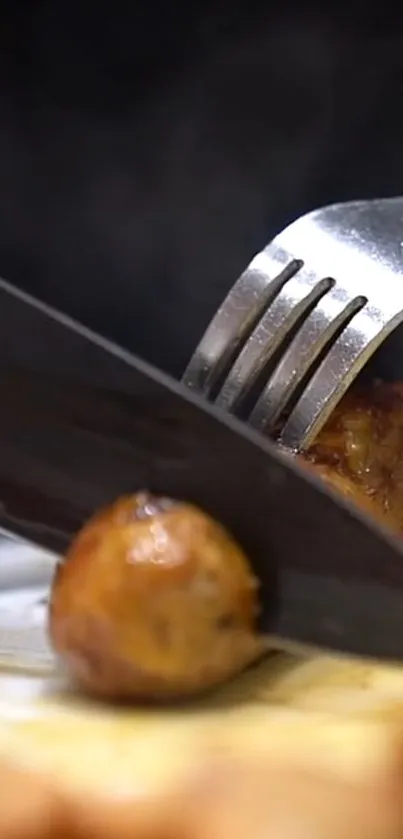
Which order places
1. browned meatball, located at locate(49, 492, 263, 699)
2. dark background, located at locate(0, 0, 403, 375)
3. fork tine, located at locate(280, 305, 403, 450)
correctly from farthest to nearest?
dark background, located at locate(0, 0, 403, 375) → fork tine, located at locate(280, 305, 403, 450) → browned meatball, located at locate(49, 492, 263, 699)

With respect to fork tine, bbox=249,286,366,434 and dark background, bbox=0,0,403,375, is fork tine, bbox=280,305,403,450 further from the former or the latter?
dark background, bbox=0,0,403,375

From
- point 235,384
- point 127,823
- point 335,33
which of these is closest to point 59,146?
point 335,33

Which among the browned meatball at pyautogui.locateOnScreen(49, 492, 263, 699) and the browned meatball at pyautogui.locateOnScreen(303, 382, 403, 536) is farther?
the browned meatball at pyautogui.locateOnScreen(303, 382, 403, 536)

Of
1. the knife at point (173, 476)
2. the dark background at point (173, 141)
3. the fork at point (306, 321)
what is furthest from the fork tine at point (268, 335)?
the dark background at point (173, 141)

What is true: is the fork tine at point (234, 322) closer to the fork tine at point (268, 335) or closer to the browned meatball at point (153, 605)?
the fork tine at point (268, 335)

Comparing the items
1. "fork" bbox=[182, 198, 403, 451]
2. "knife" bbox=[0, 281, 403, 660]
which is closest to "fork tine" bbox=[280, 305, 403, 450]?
"fork" bbox=[182, 198, 403, 451]

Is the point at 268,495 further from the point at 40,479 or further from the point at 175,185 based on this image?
the point at 175,185

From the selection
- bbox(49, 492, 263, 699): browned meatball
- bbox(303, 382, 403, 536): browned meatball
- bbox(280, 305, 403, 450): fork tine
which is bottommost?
bbox(49, 492, 263, 699): browned meatball
